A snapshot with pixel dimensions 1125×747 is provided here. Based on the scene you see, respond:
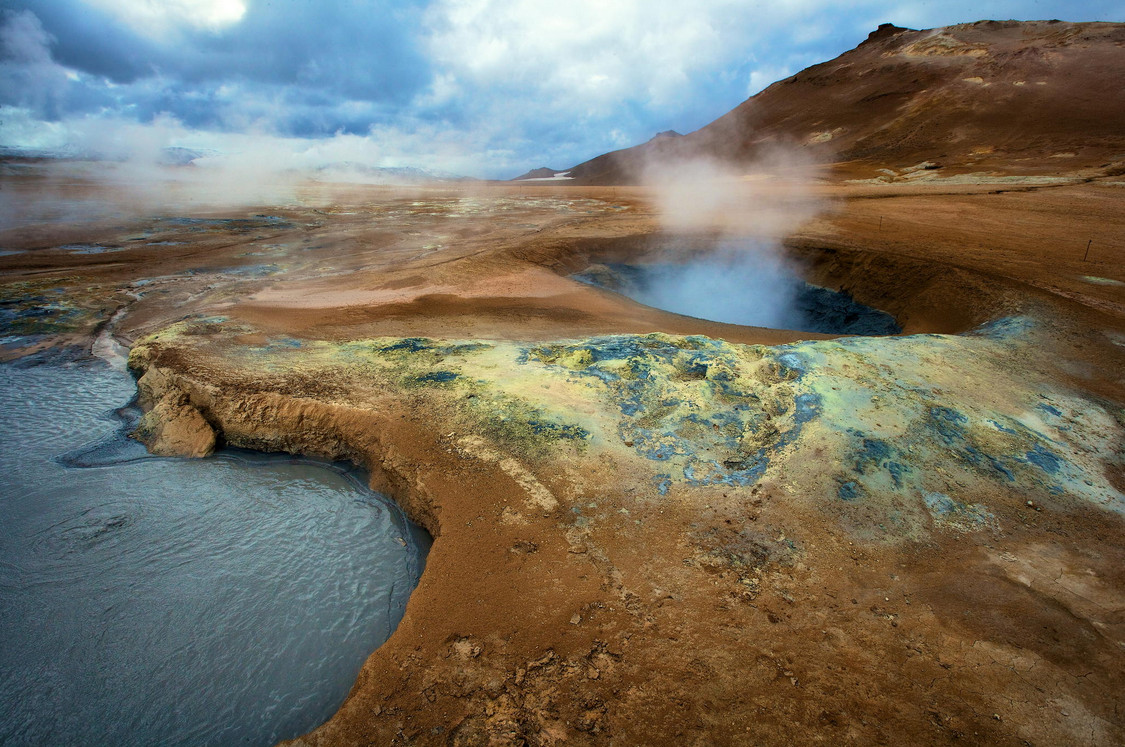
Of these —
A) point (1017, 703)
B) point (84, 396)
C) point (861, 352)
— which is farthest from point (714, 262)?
point (84, 396)

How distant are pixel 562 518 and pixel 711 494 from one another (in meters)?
1.07

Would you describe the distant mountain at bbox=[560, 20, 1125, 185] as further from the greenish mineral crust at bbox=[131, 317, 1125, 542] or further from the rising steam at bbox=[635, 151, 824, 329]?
the greenish mineral crust at bbox=[131, 317, 1125, 542]

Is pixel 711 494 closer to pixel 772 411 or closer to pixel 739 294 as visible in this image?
pixel 772 411

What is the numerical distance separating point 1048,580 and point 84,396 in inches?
352

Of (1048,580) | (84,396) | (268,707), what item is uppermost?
(84,396)

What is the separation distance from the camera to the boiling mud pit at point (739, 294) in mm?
9805

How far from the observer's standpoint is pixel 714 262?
11.7m

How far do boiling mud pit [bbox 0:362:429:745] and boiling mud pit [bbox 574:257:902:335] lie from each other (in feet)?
26.4

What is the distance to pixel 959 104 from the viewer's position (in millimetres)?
32062

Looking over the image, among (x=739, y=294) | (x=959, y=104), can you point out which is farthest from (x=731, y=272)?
(x=959, y=104)

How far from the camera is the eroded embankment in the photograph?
7.38 feet

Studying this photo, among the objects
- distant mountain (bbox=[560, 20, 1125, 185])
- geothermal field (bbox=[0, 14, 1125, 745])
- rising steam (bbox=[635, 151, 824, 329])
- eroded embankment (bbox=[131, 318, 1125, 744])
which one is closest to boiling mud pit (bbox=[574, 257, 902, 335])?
rising steam (bbox=[635, 151, 824, 329])

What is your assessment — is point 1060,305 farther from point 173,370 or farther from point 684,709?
point 173,370

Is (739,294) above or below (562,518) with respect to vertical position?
below
